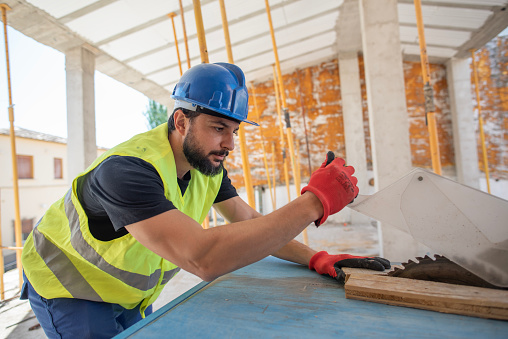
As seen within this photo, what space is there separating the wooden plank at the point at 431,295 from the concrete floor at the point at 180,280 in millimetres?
3024

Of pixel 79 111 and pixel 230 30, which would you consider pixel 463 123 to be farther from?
pixel 79 111

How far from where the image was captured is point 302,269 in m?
1.67

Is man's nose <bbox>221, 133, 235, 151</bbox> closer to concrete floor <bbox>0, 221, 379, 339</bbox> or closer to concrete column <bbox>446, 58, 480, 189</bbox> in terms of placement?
concrete floor <bbox>0, 221, 379, 339</bbox>

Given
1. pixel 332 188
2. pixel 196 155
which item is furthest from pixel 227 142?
pixel 332 188

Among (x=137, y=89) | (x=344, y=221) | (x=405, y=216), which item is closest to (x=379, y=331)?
(x=405, y=216)

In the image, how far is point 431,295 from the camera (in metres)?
1.04

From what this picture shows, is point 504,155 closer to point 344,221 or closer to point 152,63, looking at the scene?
point 344,221

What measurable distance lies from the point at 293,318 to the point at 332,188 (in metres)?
0.54

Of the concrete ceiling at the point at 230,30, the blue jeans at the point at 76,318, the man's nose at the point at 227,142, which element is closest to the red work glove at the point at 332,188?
the man's nose at the point at 227,142

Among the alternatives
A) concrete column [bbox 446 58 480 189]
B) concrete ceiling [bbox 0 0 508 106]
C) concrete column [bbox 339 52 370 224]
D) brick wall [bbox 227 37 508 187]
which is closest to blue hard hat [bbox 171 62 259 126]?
concrete ceiling [bbox 0 0 508 106]

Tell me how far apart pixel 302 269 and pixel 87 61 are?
5.02m

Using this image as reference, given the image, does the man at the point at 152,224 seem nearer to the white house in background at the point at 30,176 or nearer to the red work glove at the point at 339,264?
the red work glove at the point at 339,264

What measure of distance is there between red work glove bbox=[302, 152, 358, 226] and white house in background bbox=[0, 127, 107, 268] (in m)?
17.8

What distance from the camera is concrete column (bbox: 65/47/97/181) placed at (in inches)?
187
